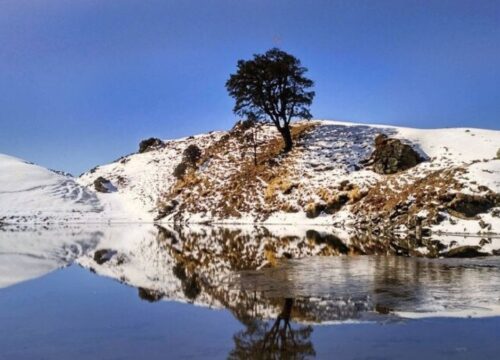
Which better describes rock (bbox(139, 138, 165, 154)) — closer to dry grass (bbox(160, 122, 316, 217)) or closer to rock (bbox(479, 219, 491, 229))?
dry grass (bbox(160, 122, 316, 217))

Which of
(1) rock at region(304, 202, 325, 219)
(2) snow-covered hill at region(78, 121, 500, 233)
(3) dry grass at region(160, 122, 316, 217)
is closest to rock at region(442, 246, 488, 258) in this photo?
(2) snow-covered hill at region(78, 121, 500, 233)

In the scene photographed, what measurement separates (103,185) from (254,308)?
75871mm

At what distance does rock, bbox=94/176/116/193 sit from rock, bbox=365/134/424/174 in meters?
45.9

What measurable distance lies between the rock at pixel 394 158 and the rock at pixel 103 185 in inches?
1809

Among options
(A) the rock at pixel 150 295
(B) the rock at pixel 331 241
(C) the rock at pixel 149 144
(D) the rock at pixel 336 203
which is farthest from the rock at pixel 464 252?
(C) the rock at pixel 149 144

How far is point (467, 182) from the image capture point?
1633 inches

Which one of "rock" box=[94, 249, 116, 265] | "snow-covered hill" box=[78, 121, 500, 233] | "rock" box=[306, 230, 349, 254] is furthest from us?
"snow-covered hill" box=[78, 121, 500, 233]

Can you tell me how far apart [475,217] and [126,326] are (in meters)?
32.2

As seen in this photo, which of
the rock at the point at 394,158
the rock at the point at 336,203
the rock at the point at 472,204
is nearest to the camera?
the rock at the point at 472,204

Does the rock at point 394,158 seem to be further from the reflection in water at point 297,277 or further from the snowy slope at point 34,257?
the snowy slope at point 34,257

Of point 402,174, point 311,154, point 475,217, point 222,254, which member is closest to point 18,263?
point 222,254

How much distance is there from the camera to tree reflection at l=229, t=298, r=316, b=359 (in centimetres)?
924

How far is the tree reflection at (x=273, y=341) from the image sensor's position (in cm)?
924

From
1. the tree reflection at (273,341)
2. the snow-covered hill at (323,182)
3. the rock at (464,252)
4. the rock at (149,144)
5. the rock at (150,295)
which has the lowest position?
the rock at (150,295)
